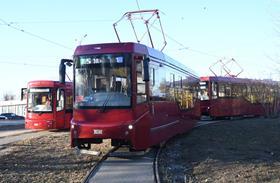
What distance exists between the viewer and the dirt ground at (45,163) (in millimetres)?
12383

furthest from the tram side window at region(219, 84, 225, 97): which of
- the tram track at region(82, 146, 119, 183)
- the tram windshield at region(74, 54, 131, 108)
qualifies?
the tram windshield at region(74, 54, 131, 108)

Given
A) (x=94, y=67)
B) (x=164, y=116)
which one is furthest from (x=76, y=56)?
(x=164, y=116)

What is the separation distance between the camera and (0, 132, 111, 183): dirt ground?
12.4 meters

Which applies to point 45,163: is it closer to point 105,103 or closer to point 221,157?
point 105,103

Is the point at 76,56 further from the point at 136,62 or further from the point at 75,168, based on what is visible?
the point at 75,168

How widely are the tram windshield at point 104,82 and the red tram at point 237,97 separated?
A: 61.9ft

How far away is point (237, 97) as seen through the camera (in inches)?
1516

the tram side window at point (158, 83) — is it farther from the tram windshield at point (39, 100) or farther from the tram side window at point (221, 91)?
the tram side window at point (221, 91)

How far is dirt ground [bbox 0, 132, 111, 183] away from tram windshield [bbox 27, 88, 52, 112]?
9676mm

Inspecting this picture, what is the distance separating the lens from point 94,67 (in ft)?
50.5

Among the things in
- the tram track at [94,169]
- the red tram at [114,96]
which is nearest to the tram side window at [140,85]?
the red tram at [114,96]

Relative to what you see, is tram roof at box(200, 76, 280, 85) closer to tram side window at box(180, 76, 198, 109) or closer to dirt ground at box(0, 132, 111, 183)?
tram side window at box(180, 76, 198, 109)

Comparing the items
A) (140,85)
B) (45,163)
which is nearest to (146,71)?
→ (140,85)

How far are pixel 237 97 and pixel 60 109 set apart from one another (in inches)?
591
